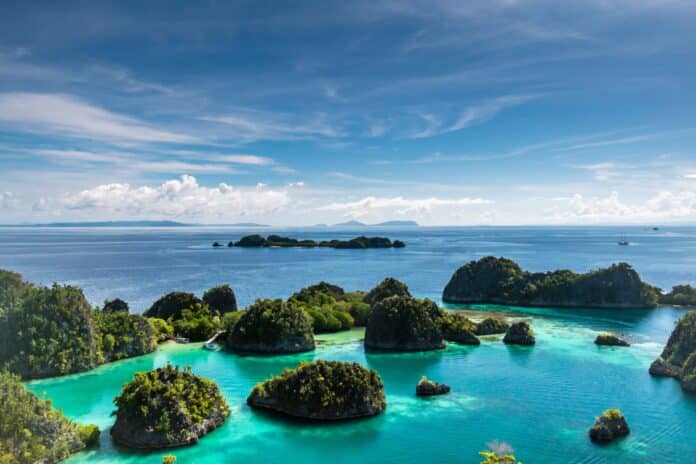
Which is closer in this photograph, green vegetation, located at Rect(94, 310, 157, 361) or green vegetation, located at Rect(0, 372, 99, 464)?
green vegetation, located at Rect(0, 372, 99, 464)

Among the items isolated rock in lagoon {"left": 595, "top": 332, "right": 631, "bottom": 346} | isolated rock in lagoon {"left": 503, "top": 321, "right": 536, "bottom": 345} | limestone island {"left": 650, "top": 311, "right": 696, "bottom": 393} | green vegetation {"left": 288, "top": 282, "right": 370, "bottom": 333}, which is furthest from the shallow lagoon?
green vegetation {"left": 288, "top": 282, "right": 370, "bottom": 333}

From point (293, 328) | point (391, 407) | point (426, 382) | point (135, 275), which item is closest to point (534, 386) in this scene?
point (426, 382)

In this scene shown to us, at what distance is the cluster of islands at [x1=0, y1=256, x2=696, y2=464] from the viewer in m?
30.7

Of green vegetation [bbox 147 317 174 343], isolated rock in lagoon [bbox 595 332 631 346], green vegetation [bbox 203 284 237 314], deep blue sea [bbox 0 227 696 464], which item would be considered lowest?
deep blue sea [bbox 0 227 696 464]

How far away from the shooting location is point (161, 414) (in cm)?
3130

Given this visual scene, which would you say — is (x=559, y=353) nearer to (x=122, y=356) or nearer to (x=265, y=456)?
(x=265, y=456)

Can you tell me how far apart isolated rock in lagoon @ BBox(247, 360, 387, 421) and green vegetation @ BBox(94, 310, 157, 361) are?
65.2ft

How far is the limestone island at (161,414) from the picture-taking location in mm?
30953

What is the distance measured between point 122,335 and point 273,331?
1414 cm

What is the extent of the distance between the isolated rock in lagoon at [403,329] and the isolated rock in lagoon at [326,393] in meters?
18.5

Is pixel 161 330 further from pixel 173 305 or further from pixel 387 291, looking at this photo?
pixel 387 291

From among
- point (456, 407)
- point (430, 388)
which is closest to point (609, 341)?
point (430, 388)

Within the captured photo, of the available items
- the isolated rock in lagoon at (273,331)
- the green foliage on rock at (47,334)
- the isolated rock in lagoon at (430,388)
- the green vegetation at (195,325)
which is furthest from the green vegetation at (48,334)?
the isolated rock in lagoon at (430,388)

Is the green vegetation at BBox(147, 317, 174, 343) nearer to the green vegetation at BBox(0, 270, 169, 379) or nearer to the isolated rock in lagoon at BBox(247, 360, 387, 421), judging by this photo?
the green vegetation at BBox(0, 270, 169, 379)
